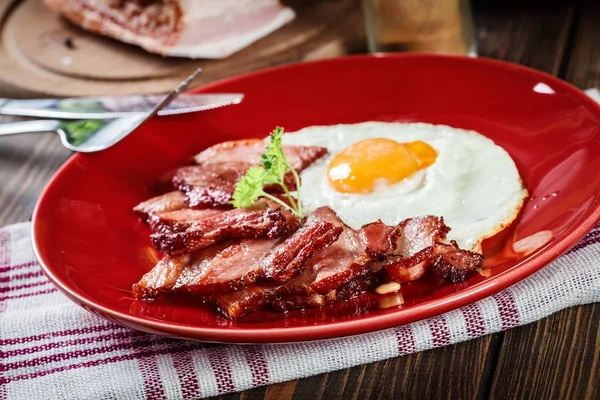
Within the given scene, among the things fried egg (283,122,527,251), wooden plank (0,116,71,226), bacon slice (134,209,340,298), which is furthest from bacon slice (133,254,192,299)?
wooden plank (0,116,71,226)

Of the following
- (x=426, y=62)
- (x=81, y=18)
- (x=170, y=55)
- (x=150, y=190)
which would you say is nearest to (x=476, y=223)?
(x=426, y=62)

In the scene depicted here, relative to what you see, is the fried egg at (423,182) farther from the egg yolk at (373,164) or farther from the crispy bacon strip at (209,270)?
the crispy bacon strip at (209,270)

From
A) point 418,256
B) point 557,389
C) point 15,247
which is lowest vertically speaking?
point 15,247

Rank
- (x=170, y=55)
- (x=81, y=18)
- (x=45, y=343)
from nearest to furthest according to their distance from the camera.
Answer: (x=45, y=343)
(x=170, y=55)
(x=81, y=18)

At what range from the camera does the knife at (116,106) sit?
9.74 feet

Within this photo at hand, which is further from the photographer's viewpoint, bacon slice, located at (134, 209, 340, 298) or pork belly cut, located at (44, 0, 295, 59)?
pork belly cut, located at (44, 0, 295, 59)

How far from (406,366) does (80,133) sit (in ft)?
4.99

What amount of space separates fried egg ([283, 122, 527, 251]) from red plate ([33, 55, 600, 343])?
0.23 feet

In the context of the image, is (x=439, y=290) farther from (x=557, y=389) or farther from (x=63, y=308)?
(x=63, y=308)

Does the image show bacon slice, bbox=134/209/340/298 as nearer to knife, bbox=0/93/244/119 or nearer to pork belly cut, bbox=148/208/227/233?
pork belly cut, bbox=148/208/227/233

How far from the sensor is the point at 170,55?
4.04 m

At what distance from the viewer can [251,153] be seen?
9.30 ft

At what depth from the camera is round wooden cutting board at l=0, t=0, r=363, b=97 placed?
3.88m

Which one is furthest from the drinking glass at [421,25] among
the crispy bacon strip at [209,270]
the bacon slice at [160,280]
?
the bacon slice at [160,280]
